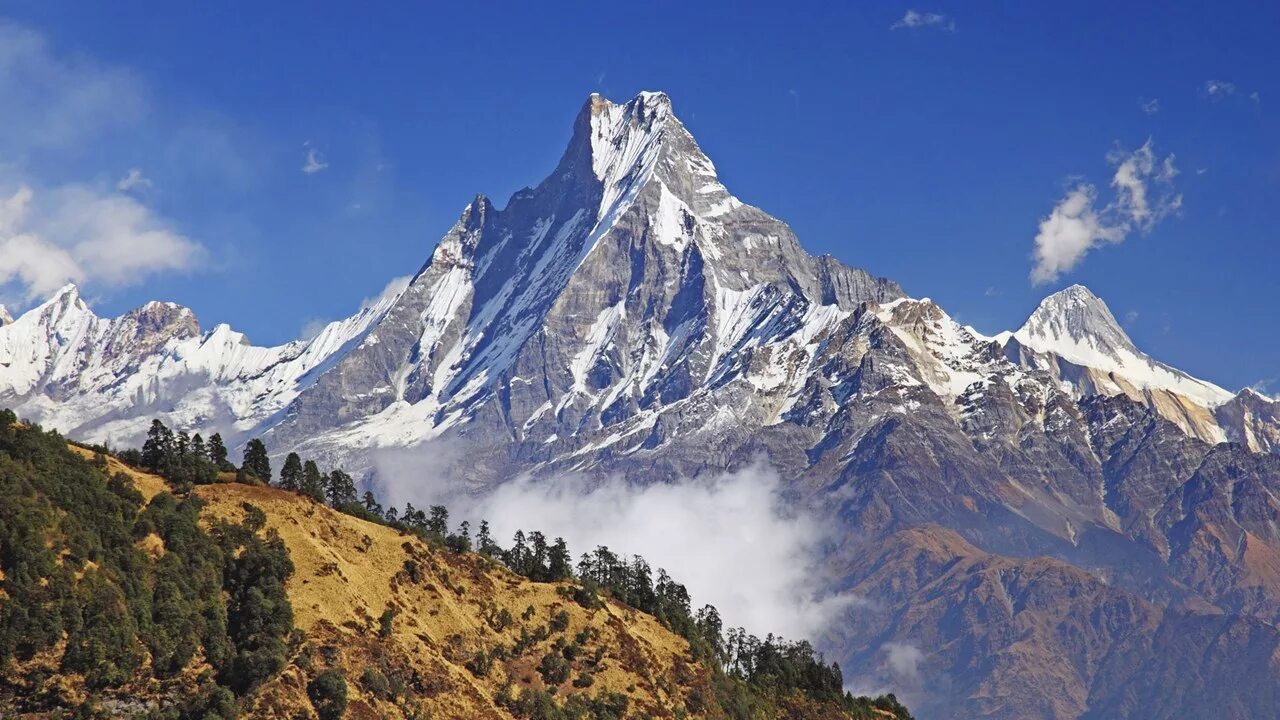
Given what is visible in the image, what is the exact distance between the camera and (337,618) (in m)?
198

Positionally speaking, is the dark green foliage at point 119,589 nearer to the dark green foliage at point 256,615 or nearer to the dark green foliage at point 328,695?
the dark green foliage at point 256,615

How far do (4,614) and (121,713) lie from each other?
15.6 m

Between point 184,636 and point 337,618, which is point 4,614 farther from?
point 337,618

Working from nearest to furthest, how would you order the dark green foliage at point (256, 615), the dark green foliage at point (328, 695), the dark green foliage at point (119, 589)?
the dark green foliage at point (119, 589) < the dark green foliage at point (256, 615) < the dark green foliage at point (328, 695)

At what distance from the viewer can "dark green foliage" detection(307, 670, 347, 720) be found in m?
181

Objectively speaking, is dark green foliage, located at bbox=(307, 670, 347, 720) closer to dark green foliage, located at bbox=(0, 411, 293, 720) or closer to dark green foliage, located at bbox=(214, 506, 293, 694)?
dark green foliage, located at bbox=(214, 506, 293, 694)

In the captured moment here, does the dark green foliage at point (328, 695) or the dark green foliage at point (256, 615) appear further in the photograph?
the dark green foliage at point (328, 695)

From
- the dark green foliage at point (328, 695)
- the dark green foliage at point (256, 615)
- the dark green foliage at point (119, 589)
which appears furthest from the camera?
the dark green foliage at point (328, 695)

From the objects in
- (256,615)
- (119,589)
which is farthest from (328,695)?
(119,589)

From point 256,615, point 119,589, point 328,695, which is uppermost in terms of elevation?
point 256,615

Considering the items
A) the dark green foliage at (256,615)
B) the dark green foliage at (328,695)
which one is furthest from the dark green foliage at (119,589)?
the dark green foliage at (328,695)

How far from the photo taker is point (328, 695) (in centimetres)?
18225

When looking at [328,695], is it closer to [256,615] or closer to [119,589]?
[256,615]

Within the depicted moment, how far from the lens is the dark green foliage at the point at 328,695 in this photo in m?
181
